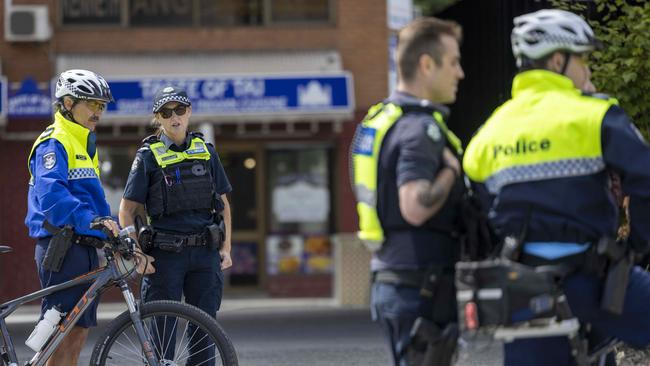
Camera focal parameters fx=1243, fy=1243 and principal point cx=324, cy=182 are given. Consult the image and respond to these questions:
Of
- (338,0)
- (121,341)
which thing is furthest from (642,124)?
(338,0)

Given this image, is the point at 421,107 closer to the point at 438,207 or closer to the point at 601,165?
the point at 438,207

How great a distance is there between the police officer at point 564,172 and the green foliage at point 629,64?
2980 millimetres

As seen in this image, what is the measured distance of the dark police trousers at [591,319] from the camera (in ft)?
13.7

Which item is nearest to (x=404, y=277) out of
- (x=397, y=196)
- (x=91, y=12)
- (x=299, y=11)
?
(x=397, y=196)

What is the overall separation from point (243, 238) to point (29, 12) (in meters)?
4.36

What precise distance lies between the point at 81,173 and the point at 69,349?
3.04 feet

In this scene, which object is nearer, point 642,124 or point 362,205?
point 362,205

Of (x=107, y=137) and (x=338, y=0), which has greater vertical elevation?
(x=338, y=0)

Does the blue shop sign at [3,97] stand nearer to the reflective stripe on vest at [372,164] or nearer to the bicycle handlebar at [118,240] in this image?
the bicycle handlebar at [118,240]

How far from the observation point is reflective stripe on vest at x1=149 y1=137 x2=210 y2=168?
6707mm

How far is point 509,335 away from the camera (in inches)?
157

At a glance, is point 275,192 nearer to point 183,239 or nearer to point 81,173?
point 183,239

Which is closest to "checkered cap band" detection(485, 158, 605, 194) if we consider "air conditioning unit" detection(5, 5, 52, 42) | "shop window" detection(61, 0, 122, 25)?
"air conditioning unit" detection(5, 5, 52, 42)

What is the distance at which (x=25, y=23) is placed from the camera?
16953 mm
